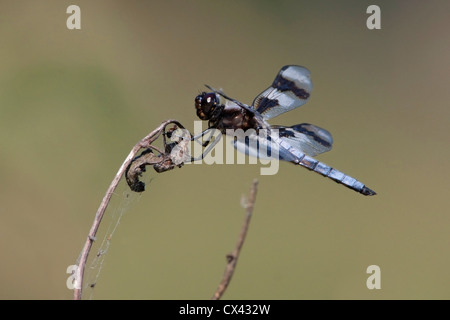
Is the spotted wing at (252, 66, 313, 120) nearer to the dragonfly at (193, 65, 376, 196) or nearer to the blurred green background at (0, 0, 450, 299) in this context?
the dragonfly at (193, 65, 376, 196)

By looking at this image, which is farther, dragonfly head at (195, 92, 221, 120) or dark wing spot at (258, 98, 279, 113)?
dark wing spot at (258, 98, 279, 113)

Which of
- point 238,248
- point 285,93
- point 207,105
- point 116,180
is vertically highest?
point 285,93

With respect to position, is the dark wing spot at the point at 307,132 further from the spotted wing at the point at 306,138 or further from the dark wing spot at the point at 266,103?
the dark wing spot at the point at 266,103

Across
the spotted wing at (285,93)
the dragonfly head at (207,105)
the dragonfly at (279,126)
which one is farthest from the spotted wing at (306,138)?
the dragonfly head at (207,105)

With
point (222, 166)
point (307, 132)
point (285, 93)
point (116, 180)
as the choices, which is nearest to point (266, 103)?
point (285, 93)

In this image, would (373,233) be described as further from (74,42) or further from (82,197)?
(74,42)

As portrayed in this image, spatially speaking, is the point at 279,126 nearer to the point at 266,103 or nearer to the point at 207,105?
the point at 266,103

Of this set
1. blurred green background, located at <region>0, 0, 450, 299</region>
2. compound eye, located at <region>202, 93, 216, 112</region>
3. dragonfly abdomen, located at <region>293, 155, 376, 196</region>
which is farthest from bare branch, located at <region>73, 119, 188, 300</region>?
blurred green background, located at <region>0, 0, 450, 299</region>
